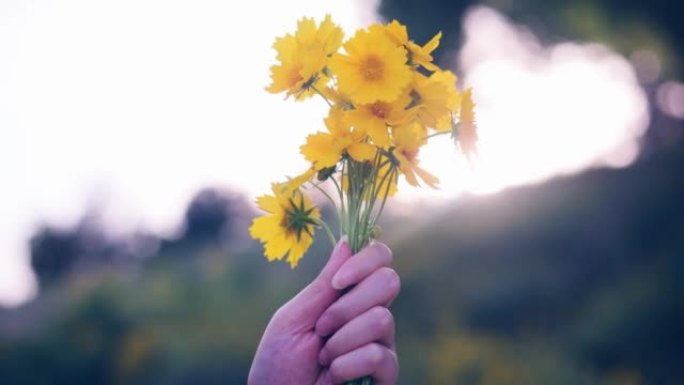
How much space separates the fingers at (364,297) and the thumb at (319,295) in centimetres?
4

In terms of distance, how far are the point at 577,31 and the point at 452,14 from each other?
0.89 meters

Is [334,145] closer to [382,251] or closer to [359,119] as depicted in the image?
[359,119]

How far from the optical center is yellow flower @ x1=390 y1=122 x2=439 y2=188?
123cm

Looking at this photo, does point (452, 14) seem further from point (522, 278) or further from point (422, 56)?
point (422, 56)

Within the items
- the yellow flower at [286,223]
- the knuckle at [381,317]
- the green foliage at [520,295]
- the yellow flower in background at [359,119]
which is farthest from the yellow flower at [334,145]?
the green foliage at [520,295]

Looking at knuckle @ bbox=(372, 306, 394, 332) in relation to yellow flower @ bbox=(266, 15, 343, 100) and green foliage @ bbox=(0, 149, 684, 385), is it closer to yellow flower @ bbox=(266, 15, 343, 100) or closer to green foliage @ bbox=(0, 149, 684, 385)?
yellow flower @ bbox=(266, 15, 343, 100)

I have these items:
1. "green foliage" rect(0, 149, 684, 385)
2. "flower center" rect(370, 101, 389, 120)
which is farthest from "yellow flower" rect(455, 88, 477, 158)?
"green foliage" rect(0, 149, 684, 385)

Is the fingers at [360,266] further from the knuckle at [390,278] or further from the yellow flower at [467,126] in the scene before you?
the yellow flower at [467,126]

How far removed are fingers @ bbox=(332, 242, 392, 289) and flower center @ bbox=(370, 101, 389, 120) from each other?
197 mm

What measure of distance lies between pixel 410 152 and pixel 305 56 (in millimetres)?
196

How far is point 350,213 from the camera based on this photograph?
1326 mm

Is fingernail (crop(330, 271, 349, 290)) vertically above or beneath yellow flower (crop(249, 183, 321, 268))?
beneath

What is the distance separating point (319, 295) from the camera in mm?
1368

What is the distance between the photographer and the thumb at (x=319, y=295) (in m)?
1.33
